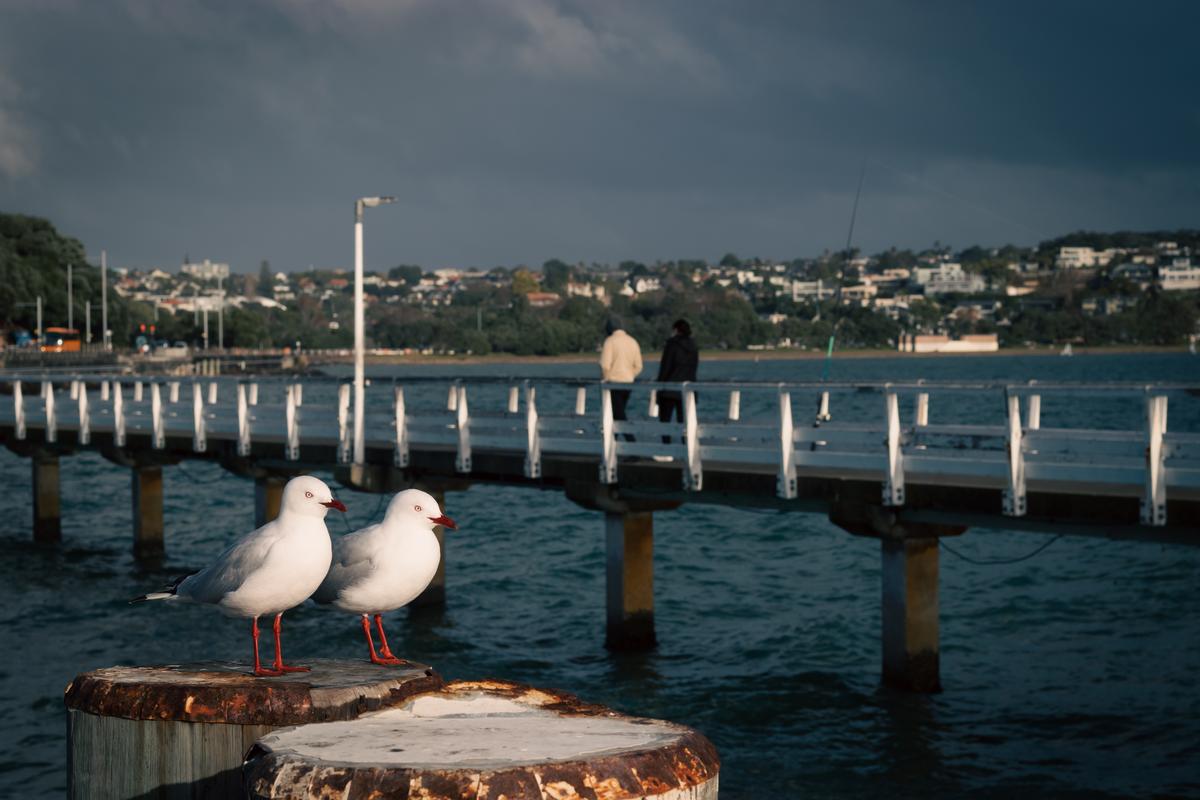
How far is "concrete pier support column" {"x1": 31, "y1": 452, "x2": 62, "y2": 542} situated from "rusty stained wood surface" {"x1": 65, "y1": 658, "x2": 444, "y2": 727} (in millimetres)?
25930

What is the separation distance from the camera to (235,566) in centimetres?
554

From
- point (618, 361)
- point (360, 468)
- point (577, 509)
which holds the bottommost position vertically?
point (577, 509)

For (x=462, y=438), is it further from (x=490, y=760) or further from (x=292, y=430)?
(x=490, y=760)

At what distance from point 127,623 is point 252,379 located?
508cm

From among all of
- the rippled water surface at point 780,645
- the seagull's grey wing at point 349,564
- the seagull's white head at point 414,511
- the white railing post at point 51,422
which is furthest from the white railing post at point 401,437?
the seagull's white head at point 414,511

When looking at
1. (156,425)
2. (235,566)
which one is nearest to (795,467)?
(235,566)

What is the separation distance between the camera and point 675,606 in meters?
23.1

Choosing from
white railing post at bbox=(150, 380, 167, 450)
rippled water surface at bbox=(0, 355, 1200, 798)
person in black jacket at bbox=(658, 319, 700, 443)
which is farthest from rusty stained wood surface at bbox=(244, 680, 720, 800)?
white railing post at bbox=(150, 380, 167, 450)

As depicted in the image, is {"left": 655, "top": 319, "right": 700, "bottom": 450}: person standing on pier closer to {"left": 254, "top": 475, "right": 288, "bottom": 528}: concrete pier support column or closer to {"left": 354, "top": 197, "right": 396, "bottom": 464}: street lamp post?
{"left": 354, "top": 197, "right": 396, "bottom": 464}: street lamp post

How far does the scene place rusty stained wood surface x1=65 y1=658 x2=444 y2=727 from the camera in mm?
A: 4754

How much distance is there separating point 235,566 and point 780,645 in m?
14.8

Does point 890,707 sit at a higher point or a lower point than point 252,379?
lower

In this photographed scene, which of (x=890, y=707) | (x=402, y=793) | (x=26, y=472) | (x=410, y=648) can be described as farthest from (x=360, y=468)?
(x=26, y=472)

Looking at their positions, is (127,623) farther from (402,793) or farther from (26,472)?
(26,472)
